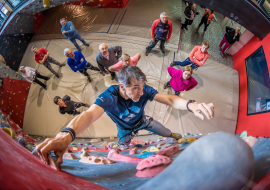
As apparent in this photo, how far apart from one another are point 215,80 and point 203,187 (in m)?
3.00

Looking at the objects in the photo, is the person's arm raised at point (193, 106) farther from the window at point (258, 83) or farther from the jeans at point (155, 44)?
the jeans at point (155, 44)

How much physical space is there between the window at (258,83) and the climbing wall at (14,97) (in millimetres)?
3792

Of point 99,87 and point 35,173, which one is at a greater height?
point 35,173

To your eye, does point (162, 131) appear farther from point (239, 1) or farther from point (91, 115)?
point (239, 1)

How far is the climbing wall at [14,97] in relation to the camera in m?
1.89

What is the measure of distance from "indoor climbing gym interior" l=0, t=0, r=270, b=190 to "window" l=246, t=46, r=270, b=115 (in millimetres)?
16

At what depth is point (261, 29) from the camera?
2068 millimetres

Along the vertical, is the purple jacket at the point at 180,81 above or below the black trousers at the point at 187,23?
below

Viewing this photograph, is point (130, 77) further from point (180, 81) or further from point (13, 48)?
point (13, 48)

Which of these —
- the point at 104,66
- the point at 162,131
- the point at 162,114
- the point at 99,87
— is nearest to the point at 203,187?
the point at 162,131

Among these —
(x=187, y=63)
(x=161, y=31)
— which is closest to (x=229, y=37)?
(x=187, y=63)

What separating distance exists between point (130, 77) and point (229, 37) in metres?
2.84

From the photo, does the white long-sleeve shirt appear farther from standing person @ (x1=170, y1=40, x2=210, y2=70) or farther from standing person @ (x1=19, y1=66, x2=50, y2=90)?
standing person @ (x1=170, y1=40, x2=210, y2=70)

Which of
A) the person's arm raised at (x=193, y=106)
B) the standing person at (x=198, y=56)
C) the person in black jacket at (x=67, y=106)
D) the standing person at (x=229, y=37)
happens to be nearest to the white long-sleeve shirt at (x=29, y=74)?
the person in black jacket at (x=67, y=106)
